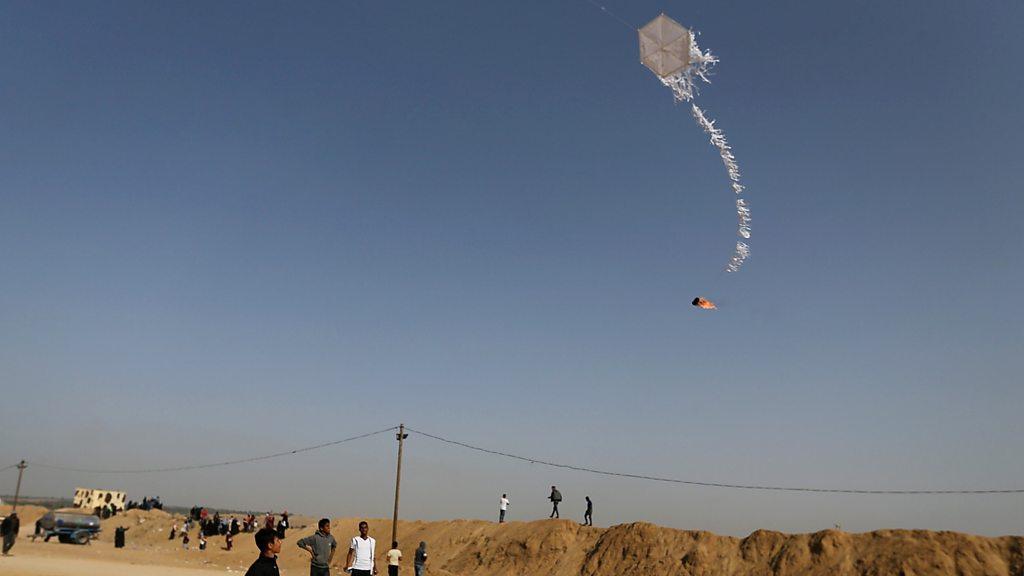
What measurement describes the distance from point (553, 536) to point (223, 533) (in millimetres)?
26663

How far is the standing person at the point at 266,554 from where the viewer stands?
5877 mm

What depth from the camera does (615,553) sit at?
31.3 m

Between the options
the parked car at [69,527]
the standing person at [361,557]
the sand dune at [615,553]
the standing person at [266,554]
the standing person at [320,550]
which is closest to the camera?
the standing person at [266,554]

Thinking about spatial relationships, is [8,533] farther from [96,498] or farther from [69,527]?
[96,498]

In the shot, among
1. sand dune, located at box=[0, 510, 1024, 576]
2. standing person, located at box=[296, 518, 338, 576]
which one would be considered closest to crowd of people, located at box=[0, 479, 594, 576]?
standing person, located at box=[296, 518, 338, 576]

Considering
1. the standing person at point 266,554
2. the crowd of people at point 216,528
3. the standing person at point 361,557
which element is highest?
the standing person at point 266,554

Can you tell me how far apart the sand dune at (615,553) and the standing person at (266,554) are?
15003 mm

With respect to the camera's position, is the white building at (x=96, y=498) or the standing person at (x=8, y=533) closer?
the standing person at (x=8, y=533)

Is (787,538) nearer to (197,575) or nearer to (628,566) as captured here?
(628,566)

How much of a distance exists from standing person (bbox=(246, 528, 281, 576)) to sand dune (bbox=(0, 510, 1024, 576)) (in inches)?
591

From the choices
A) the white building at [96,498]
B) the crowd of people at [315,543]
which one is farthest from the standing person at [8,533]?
the white building at [96,498]

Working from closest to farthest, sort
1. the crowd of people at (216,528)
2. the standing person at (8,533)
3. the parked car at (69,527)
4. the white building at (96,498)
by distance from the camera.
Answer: the standing person at (8,533) < the parked car at (69,527) < the crowd of people at (216,528) < the white building at (96,498)

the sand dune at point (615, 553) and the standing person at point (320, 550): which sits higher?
the standing person at point (320, 550)

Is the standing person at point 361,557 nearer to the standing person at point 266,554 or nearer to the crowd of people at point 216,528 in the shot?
the standing person at point 266,554
